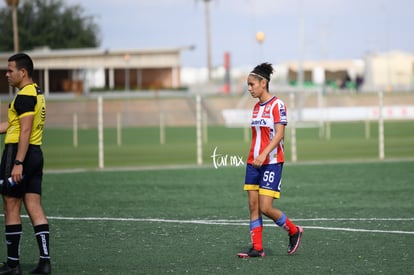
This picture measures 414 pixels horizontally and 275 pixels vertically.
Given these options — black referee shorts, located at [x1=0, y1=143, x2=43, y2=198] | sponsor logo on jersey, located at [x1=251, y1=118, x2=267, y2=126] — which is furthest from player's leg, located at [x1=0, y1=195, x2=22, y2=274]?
sponsor logo on jersey, located at [x1=251, y1=118, x2=267, y2=126]

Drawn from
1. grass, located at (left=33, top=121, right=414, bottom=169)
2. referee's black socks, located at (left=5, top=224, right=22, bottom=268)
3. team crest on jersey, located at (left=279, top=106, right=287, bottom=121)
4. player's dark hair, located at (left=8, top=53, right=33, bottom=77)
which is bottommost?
grass, located at (left=33, top=121, right=414, bottom=169)

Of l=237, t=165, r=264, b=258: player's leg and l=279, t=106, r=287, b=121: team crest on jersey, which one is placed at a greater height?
l=279, t=106, r=287, b=121: team crest on jersey

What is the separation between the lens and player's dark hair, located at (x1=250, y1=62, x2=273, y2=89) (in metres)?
10.8

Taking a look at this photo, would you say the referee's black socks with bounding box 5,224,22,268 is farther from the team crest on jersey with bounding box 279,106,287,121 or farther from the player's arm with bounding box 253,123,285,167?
the team crest on jersey with bounding box 279,106,287,121

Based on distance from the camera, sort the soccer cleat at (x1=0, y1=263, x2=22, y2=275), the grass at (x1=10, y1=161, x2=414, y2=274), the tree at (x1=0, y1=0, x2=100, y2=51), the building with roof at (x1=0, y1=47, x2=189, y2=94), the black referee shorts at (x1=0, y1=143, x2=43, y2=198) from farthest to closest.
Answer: the tree at (x1=0, y1=0, x2=100, y2=51) < the building with roof at (x1=0, y1=47, x2=189, y2=94) < the grass at (x1=10, y1=161, x2=414, y2=274) < the soccer cleat at (x1=0, y1=263, x2=22, y2=275) < the black referee shorts at (x1=0, y1=143, x2=43, y2=198)

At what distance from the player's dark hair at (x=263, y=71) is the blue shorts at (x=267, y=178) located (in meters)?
0.97

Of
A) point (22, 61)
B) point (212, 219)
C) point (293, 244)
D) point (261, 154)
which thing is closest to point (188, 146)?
point (212, 219)

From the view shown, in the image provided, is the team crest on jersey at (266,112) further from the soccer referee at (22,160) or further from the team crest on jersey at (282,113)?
the soccer referee at (22,160)

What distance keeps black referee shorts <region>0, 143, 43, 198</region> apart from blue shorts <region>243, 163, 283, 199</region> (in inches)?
94.8

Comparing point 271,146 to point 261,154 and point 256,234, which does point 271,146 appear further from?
point 256,234

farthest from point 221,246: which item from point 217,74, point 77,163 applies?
point 217,74

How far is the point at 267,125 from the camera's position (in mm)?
10758

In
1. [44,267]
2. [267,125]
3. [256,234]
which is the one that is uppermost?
[267,125]

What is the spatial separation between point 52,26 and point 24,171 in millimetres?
92527
